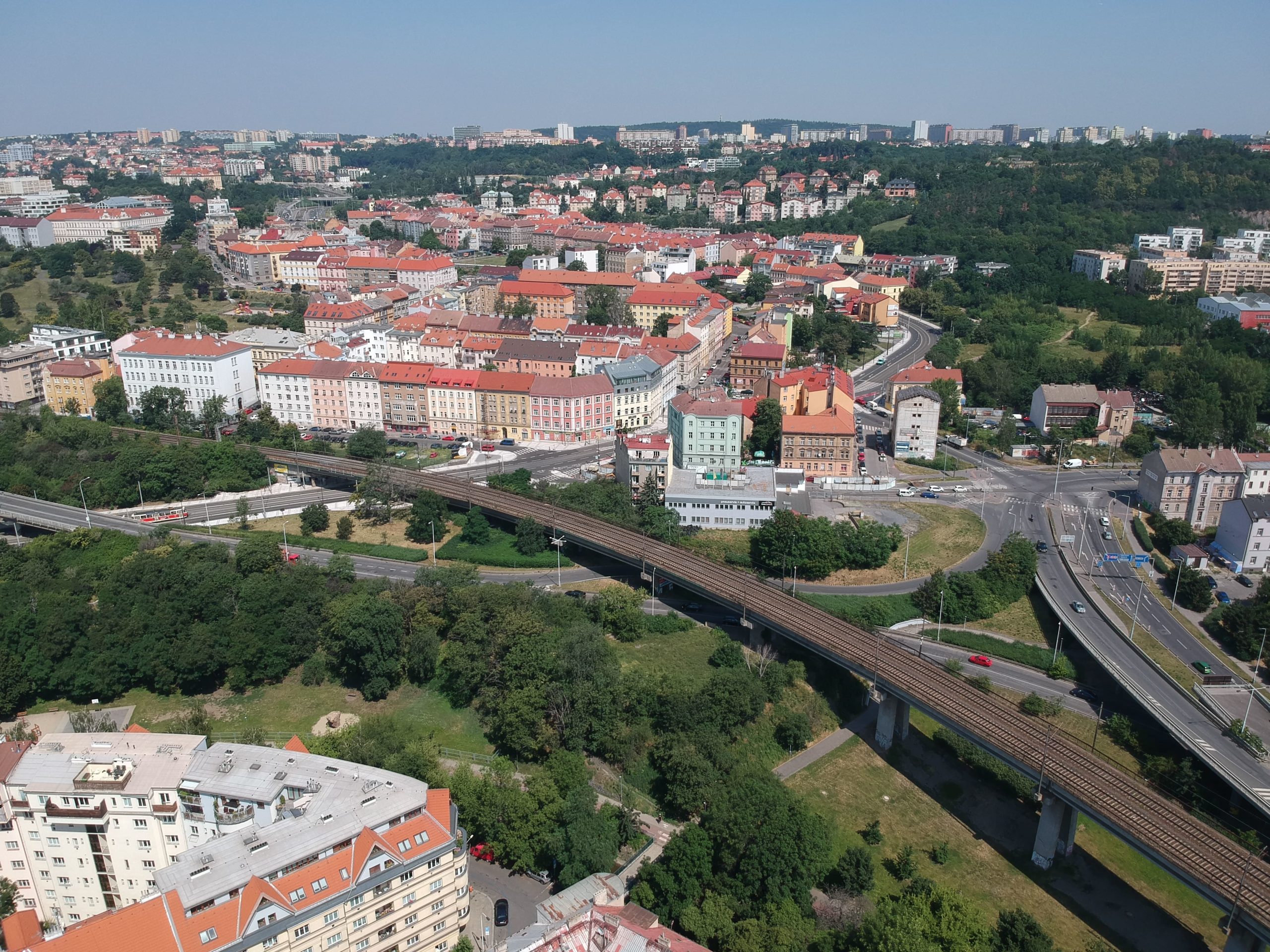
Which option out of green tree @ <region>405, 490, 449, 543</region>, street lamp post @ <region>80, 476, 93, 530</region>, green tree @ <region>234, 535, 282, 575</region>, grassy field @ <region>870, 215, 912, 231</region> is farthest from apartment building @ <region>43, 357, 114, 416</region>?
grassy field @ <region>870, 215, 912, 231</region>

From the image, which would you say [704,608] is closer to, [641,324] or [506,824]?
[506,824]

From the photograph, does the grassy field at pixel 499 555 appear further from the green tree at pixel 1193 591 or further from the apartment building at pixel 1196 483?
the apartment building at pixel 1196 483

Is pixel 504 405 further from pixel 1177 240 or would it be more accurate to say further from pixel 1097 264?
pixel 1177 240

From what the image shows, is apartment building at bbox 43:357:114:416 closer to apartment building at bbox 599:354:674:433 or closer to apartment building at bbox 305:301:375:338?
apartment building at bbox 305:301:375:338

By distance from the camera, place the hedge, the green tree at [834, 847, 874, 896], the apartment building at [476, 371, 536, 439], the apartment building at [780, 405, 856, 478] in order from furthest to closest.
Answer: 1. the apartment building at [476, 371, 536, 439]
2. the apartment building at [780, 405, 856, 478]
3. the hedge
4. the green tree at [834, 847, 874, 896]

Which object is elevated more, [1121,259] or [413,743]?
[1121,259]

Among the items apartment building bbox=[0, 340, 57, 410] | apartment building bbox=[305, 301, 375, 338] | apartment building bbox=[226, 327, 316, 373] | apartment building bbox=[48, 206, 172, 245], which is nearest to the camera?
apartment building bbox=[0, 340, 57, 410]

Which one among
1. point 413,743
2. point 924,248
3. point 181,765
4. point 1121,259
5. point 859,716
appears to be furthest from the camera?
point 924,248

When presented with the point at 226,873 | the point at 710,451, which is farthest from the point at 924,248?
the point at 226,873
